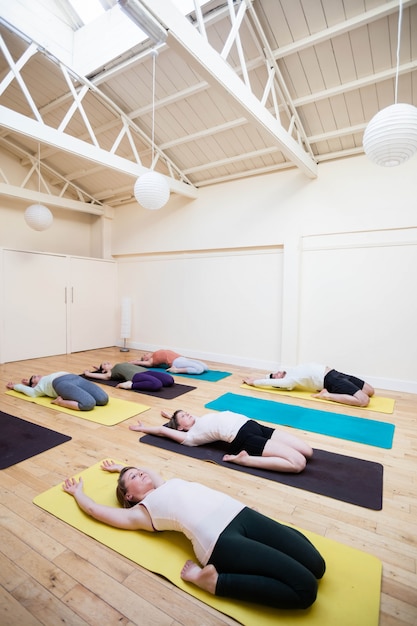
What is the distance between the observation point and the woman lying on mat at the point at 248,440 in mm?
2115

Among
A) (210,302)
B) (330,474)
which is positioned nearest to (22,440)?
(330,474)

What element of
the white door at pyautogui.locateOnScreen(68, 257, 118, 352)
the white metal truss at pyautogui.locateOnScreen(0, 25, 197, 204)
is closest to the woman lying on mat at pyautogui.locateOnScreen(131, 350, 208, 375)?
the white door at pyautogui.locateOnScreen(68, 257, 118, 352)

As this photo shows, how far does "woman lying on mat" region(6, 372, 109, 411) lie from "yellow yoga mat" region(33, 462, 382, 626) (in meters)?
1.35

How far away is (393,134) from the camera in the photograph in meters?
2.08

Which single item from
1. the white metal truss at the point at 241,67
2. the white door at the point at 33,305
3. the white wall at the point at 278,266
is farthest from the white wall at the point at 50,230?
the white metal truss at the point at 241,67

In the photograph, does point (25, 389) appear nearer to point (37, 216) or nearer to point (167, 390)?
point (167, 390)

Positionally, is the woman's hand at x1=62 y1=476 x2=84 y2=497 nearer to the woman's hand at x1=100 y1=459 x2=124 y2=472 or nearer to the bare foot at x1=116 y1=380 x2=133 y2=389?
the woman's hand at x1=100 y1=459 x2=124 y2=472

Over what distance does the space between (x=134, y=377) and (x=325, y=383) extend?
85.1 inches

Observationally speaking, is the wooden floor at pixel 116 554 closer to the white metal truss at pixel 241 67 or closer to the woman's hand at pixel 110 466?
the woman's hand at pixel 110 466

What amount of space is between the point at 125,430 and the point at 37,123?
3.26m

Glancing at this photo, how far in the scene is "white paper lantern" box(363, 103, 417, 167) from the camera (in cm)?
205

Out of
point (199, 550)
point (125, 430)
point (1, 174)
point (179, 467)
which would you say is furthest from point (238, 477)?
point (1, 174)

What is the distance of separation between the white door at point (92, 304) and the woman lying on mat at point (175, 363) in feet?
5.72

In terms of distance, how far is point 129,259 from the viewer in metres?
6.71
